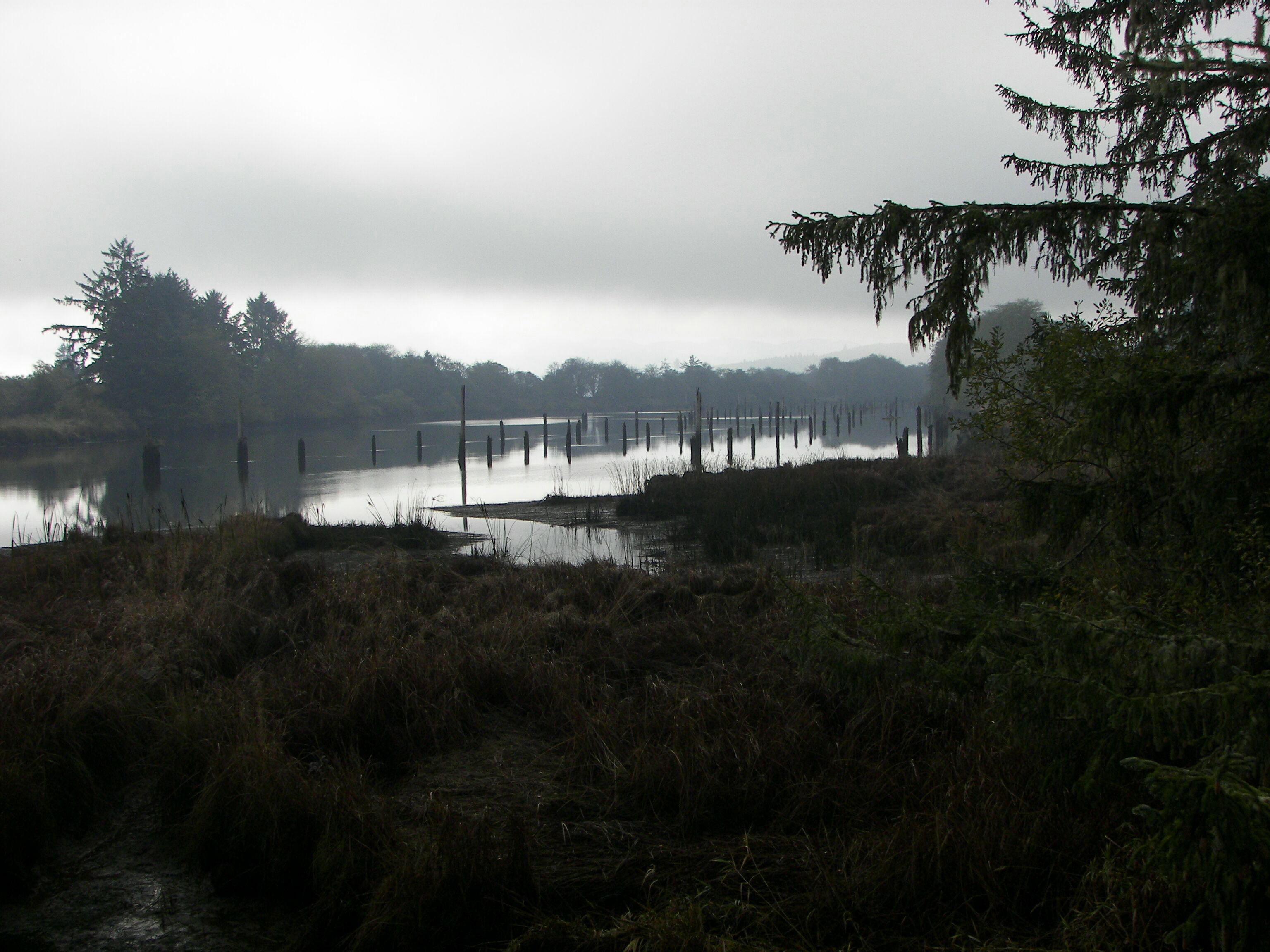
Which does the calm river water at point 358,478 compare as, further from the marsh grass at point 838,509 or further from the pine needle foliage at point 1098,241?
the pine needle foliage at point 1098,241

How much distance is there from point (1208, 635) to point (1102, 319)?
6.96ft

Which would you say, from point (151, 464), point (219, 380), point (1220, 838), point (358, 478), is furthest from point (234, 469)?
point (1220, 838)

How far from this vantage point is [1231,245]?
3156mm

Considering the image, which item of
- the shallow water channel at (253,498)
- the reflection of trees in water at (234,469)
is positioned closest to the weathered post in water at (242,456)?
the shallow water channel at (253,498)

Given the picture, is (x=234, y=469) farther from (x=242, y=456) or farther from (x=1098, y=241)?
(x=1098, y=241)

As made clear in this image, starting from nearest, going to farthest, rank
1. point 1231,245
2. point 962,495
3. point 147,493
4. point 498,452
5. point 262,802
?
point 1231,245 → point 262,802 → point 962,495 → point 147,493 → point 498,452

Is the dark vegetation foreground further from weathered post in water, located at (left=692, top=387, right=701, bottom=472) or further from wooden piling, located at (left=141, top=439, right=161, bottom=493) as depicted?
wooden piling, located at (left=141, top=439, right=161, bottom=493)

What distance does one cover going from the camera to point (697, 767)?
407 cm

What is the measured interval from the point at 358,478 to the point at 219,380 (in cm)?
3410

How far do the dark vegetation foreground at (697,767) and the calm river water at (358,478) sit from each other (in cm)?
619

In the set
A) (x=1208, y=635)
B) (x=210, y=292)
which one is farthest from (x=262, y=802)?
(x=210, y=292)

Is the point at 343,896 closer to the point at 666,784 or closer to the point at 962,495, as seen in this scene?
the point at 666,784

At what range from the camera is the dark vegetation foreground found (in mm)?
2650

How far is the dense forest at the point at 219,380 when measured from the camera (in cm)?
5481
